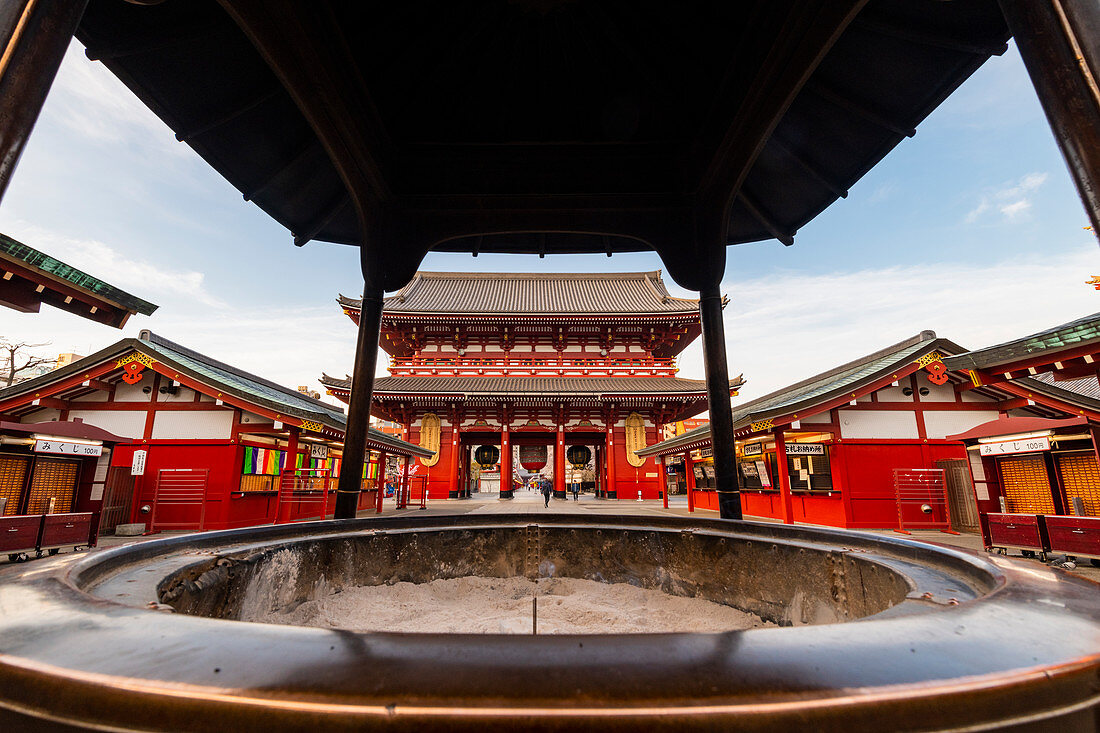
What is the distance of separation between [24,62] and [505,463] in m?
17.0

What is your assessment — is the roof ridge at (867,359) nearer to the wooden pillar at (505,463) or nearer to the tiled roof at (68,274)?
the wooden pillar at (505,463)

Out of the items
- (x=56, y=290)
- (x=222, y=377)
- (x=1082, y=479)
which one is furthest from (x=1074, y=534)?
(x=222, y=377)

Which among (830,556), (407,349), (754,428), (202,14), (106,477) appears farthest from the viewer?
(407,349)

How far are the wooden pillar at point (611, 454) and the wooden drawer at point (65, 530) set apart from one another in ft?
48.6

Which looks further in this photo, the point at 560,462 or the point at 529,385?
the point at 560,462

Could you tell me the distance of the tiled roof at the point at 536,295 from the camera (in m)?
19.3

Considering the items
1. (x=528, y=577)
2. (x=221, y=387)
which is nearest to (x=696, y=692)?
(x=528, y=577)

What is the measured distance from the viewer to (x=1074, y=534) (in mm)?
6293

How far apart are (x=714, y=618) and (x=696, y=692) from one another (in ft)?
8.01

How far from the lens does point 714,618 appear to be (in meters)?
2.71

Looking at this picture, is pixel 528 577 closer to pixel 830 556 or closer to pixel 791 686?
pixel 830 556

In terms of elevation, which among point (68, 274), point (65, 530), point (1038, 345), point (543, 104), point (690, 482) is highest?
point (543, 104)

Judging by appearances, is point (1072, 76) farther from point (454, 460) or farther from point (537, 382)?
point (454, 460)

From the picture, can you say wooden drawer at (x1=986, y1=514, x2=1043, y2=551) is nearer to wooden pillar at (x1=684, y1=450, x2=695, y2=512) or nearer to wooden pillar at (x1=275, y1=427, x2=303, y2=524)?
wooden pillar at (x1=684, y1=450, x2=695, y2=512)
